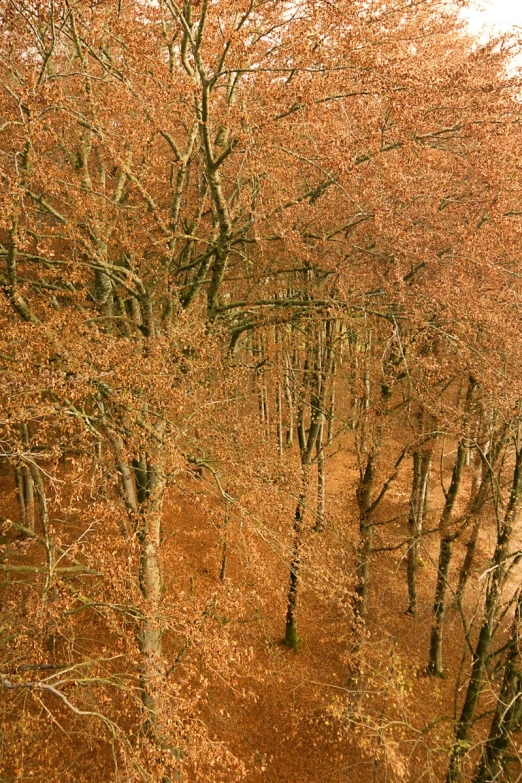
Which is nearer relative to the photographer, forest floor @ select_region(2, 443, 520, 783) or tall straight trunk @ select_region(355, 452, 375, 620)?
forest floor @ select_region(2, 443, 520, 783)

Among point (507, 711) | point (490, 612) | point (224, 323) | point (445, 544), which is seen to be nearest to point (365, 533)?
point (445, 544)

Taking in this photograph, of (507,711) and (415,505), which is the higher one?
(507,711)

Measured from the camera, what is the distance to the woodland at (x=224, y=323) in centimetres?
636

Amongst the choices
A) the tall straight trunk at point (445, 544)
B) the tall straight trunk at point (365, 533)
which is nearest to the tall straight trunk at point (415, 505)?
the tall straight trunk at point (445, 544)

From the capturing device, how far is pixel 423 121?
7383 millimetres

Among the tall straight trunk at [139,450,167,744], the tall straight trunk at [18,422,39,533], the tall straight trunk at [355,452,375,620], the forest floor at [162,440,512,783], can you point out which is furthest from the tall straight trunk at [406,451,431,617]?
the tall straight trunk at [18,422,39,533]

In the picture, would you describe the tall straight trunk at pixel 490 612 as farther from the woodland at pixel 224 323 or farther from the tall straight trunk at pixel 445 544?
the tall straight trunk at pixel 445 544

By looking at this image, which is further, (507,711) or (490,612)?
(490,612)

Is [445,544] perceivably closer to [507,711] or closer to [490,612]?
[490,612]

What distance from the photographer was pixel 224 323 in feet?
35.4

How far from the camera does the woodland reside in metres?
6.36

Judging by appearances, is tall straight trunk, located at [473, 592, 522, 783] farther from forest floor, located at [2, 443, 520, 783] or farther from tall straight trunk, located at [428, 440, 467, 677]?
tall straight trunk, located at [428, 440, 467, 677]

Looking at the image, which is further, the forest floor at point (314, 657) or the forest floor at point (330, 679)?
the forest floor at point (330, 679)

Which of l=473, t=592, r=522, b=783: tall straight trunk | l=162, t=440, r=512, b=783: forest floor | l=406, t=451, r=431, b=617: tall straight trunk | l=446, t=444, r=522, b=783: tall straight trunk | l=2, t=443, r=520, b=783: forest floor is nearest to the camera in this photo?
l=473, t=592, r=522, b=783: tall straight trunk
